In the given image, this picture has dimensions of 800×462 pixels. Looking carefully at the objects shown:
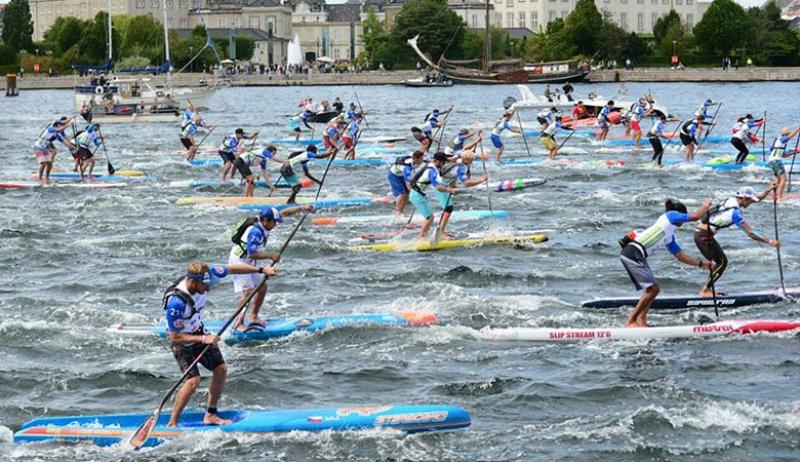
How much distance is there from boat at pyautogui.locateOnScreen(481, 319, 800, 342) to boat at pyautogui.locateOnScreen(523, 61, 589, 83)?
108 metres

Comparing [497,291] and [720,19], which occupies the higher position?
[720,19]

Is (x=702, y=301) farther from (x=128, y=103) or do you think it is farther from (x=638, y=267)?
(x=128, y=103)

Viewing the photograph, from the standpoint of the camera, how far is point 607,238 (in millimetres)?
33406

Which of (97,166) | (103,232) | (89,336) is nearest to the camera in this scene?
(89,336)

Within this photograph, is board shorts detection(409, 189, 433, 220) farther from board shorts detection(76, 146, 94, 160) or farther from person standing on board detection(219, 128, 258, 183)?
board shorts detection(76, 146, 94, 160)

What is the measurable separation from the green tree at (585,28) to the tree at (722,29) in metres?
10.9

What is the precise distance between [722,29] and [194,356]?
430 ft

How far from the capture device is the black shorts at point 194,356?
1716cm

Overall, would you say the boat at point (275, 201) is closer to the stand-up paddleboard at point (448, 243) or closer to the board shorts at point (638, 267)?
the stand-up paddleboard at point (448, 243)

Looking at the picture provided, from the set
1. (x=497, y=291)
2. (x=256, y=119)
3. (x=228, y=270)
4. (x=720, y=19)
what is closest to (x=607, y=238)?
(x=497, y=291)

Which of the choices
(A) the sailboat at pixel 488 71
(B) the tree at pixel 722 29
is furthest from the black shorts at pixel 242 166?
(B) the tree at pixel 722 29

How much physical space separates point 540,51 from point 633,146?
10126 centimetres

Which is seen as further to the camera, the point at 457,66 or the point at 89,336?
the point at 457,66

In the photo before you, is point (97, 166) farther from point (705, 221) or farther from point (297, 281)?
point (705, 221)
